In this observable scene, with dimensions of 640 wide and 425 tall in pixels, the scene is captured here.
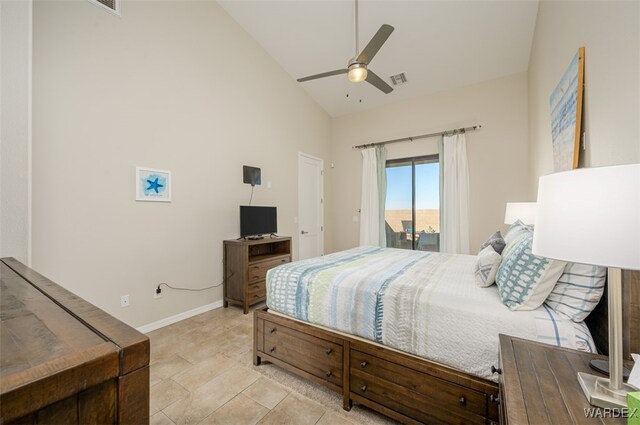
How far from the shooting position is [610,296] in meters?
0.74

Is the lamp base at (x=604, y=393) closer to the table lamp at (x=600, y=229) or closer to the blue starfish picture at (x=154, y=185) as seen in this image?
the table lamp at (x=600, y=229)

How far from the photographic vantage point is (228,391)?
180cm

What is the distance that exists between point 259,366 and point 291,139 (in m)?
3.56

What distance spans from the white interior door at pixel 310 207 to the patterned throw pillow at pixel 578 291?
381cm

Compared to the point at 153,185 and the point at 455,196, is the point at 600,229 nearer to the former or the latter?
the point at 153,185

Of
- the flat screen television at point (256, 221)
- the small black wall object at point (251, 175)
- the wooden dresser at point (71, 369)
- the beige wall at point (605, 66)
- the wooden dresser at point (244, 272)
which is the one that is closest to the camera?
the wooden dresser at point (71, 369)

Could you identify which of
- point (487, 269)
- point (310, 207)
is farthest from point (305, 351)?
point (310, 207)

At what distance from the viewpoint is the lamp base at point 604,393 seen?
28.0 inches

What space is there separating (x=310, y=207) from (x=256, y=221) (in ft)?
5.36

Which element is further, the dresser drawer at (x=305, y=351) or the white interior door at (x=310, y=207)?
the white interior door at (x=310, y=207)

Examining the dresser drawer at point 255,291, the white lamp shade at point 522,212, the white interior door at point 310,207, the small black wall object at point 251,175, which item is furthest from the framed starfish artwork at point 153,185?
the white lamp shade at point 522,212

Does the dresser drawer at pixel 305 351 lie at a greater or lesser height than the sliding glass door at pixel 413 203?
lesser

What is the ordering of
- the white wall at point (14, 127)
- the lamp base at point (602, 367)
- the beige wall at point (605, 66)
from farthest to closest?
the white wall at point (14, 127) < the beige wall at point (605, 66) < the lamp base at point (602, 367)

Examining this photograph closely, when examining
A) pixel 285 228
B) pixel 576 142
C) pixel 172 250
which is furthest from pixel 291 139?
pixel 576 142
